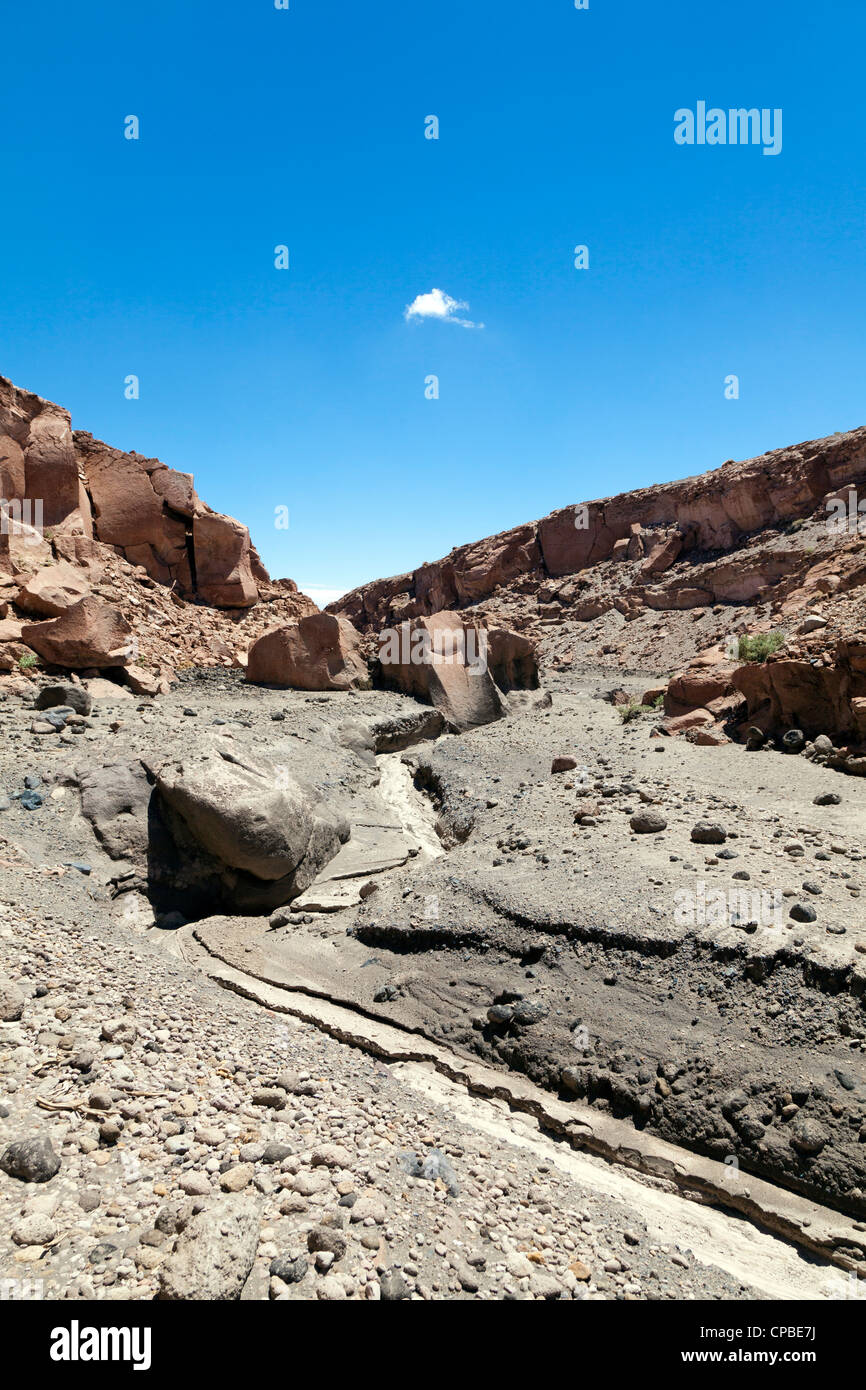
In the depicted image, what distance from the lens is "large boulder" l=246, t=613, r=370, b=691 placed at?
12.0m

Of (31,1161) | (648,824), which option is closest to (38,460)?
(648,824)

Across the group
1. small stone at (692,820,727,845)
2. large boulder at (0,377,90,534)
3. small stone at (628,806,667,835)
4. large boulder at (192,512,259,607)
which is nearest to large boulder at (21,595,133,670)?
large boulder at (0,377,90,534)

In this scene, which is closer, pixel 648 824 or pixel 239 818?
pixel 648 824

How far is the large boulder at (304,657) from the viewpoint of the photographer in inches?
473

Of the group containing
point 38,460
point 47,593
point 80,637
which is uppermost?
point 38,460

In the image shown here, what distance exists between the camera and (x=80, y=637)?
935 centimetres

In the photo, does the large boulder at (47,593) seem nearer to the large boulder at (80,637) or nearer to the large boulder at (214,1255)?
the large boulder at (80,637)

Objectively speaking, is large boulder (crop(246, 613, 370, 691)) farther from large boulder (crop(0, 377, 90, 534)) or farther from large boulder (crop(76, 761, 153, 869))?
large boulder (crop(76, 761, 153, 869))

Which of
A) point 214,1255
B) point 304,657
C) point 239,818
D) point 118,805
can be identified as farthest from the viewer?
point 304,657

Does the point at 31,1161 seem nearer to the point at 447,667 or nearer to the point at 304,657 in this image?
the point at 304,657

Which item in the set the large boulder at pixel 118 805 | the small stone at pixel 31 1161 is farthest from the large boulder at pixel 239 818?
the small stone at pixel 31 1161

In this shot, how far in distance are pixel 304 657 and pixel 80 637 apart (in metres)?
3.79

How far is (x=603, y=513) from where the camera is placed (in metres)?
37.2
